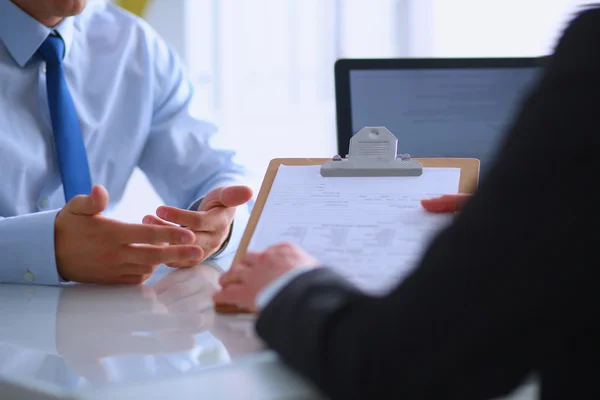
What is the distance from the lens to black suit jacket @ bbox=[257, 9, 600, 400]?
0.43m

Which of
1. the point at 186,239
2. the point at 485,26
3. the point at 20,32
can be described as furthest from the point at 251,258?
the point at 485,26

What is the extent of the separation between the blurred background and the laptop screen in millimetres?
2006

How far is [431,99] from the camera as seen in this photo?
1246 millimetres

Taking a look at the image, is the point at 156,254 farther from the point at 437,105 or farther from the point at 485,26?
the point at 485,26

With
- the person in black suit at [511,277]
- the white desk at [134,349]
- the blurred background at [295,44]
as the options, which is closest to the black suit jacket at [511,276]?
the person in black suit at [511,277]

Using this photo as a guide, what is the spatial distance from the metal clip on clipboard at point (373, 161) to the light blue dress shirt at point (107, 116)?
301 mm

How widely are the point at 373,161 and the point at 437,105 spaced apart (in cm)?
37

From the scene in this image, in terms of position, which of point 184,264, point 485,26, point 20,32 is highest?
point 20,32

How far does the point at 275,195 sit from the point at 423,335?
0.45 meters

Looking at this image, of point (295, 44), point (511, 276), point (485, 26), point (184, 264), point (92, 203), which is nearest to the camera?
point (511, 276)

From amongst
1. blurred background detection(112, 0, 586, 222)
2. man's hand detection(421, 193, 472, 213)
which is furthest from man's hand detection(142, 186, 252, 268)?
blurred background detection(112, 0, 586, 222)

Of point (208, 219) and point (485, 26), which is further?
point (485, 26)

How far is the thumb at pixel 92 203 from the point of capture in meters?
0.90

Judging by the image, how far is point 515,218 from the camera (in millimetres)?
438
